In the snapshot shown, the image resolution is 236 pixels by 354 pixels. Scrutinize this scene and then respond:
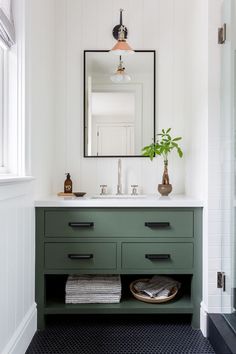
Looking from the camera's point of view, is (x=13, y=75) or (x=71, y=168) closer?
(x=13, y=75)

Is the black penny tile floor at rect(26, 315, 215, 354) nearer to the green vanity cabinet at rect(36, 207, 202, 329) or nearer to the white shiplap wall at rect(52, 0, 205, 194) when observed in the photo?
the green vanity cabinet at rect(36, 207, 202, 329)

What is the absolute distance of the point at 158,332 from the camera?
2.01 m

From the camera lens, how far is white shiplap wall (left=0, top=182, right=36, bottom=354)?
1.48 m

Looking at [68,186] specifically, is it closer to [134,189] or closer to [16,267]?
[134,189]

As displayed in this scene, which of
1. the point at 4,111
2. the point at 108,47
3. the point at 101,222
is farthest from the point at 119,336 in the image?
the point at 108,47

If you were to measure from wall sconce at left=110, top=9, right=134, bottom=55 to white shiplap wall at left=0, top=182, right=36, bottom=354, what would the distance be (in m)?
1.14

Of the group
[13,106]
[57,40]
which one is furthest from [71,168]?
[57,40]

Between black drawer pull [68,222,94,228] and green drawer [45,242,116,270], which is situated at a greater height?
black drawer pull [68,222,94,228]

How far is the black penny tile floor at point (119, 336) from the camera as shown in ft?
5.97

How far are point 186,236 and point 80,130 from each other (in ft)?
3.87

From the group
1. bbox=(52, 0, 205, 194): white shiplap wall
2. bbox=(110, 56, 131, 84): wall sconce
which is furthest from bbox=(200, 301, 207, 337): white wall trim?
bbox=(110, 56, 131, 84): wall sconce

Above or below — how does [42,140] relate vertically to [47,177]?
above

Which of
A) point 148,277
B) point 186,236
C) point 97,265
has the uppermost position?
point 186,236

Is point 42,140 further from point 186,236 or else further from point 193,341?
point 193,341
